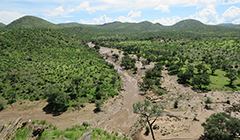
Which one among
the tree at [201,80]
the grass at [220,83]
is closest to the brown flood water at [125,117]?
the tree at [201,80]

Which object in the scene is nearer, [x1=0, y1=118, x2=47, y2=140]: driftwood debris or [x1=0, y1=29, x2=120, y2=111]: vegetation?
[x1=0, y1=118, x2=47, y2=140]: driftwood debris

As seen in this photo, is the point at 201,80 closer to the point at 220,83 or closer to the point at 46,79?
the point at 220,83

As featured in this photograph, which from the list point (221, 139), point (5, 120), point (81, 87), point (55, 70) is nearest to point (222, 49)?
point (221, 139)

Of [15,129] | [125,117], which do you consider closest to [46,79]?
[15,129]

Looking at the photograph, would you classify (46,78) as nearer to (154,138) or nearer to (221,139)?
(154,138)

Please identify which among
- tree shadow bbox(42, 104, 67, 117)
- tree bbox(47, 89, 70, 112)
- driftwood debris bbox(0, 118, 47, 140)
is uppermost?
driftwood debris bbox(0, 118, 47, 140)

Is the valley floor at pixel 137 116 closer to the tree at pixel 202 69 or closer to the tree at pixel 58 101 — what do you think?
the tree at pixel 58 101

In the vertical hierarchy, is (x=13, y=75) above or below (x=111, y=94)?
above

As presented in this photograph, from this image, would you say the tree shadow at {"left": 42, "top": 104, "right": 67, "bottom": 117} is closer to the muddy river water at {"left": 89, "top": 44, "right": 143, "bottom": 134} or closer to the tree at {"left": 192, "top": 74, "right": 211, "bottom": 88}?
the muddy river water at {"left": 89, "top": 44, "right": 143, "bottom": 134}

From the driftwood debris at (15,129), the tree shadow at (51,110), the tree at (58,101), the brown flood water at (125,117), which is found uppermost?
the driftwood debris at (15,129)

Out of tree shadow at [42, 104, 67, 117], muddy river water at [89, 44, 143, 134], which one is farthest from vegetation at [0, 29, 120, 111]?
muddy river water at [89, 44, 143, 134]

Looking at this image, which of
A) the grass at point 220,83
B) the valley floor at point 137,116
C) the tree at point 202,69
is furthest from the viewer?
the tree at point 202,69
